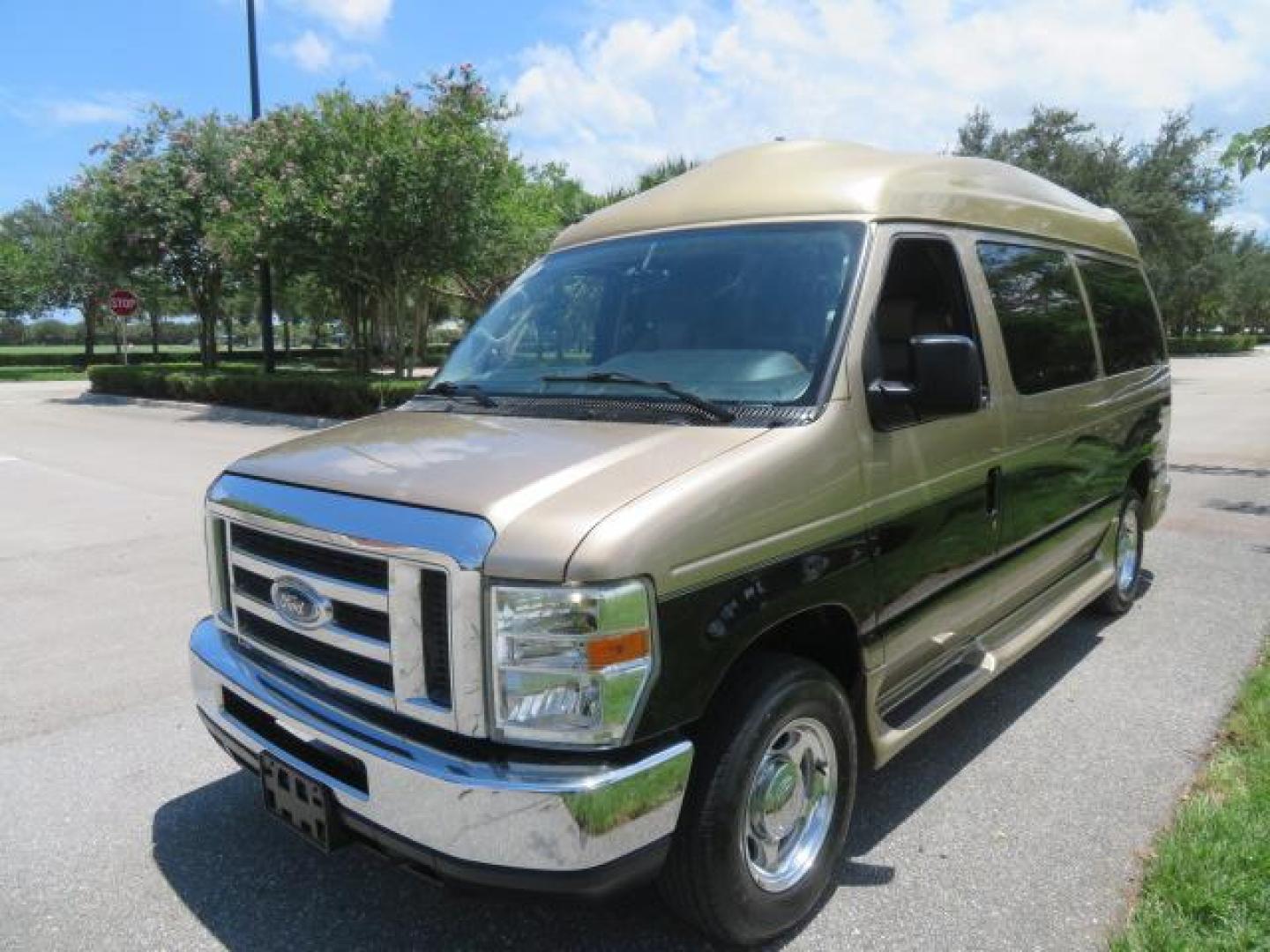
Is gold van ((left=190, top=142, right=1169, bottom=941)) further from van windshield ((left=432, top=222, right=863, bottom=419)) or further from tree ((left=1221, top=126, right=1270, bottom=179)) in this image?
tree ((left=1221, top=126, right=1270, bottom=179))

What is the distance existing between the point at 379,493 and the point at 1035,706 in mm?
3453

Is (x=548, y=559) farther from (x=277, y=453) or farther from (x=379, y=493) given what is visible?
(x=277, y=453)

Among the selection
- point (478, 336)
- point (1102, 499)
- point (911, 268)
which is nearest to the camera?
point (911, 268)

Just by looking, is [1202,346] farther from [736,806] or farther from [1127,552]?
[736,806]

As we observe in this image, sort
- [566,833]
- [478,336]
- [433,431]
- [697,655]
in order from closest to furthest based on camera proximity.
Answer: [566,833], [697,655], [433,431], [478,336]

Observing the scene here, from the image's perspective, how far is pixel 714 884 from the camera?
2547 millimetres

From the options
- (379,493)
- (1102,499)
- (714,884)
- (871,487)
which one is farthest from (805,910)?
(1102,499)

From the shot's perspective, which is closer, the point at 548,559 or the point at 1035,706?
the point at 548,559

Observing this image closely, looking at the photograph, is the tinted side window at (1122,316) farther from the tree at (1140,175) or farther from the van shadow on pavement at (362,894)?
the tree at (1140,175)

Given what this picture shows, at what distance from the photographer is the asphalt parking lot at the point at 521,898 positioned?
2908 mm

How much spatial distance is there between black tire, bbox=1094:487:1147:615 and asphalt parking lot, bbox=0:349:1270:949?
114mm

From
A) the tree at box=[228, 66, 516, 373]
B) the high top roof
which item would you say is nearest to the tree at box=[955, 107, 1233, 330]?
the tree at box=[228, 66, 516, 373]

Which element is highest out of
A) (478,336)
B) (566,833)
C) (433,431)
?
(478,336)

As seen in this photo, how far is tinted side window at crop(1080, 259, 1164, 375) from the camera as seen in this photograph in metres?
5.14
